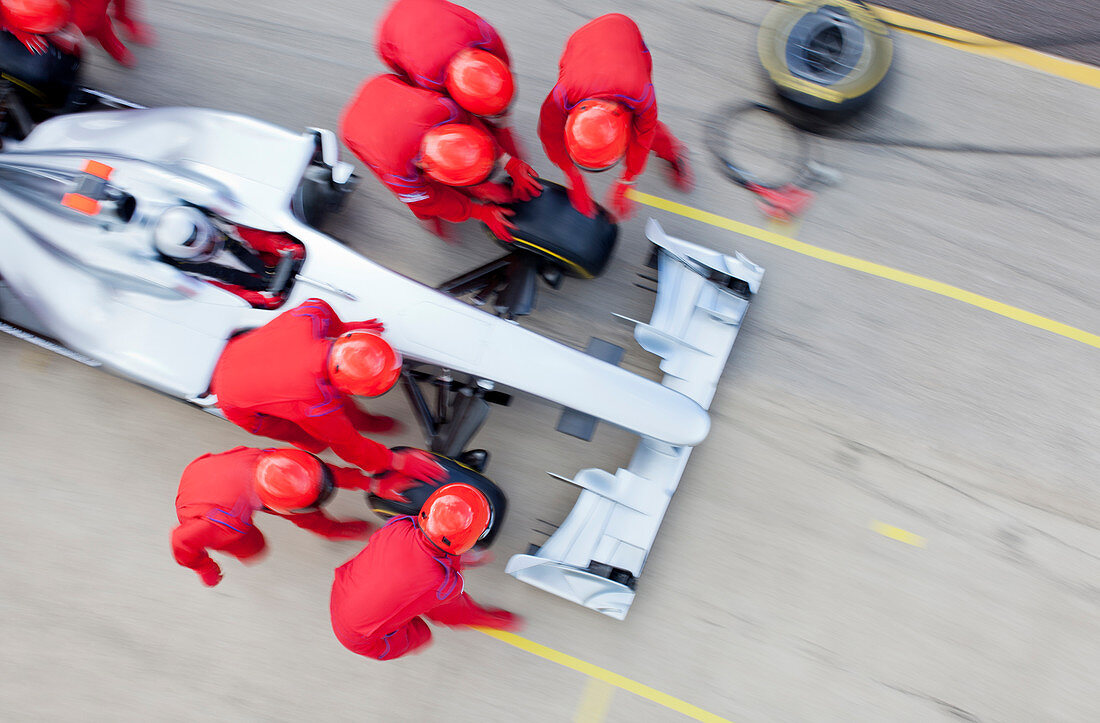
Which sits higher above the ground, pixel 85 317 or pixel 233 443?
pixel 85 317

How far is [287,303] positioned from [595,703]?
2449 millimetres

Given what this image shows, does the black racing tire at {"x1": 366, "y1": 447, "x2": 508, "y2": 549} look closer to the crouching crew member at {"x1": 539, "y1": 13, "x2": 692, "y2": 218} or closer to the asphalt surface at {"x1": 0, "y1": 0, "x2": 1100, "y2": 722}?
the asphalt surface at {"x1": 0, "y1": 0, "x2": 1100, "y2": 722}

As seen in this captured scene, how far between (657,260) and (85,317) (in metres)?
2.68

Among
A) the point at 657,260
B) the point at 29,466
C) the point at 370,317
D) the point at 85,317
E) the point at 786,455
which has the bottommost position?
the point at 29,466

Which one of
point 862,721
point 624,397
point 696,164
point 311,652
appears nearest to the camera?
point 624,397

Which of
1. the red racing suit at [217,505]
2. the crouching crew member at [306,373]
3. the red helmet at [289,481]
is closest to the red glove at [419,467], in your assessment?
the crouching crew member at [306,373]

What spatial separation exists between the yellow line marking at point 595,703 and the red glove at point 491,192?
243 centimetres

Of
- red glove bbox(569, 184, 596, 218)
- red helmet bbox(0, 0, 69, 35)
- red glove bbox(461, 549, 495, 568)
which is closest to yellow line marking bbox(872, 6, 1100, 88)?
red glove bbox(569, 184, 596, 218)

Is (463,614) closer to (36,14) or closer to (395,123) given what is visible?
(395,123)

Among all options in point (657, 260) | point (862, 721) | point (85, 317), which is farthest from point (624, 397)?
point (85, 317)

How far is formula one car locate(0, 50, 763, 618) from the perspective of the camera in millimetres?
2746

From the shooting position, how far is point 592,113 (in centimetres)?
246

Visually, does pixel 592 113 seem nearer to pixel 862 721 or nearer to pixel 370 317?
pixel 370 317

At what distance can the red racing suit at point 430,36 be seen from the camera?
2.60 metres
